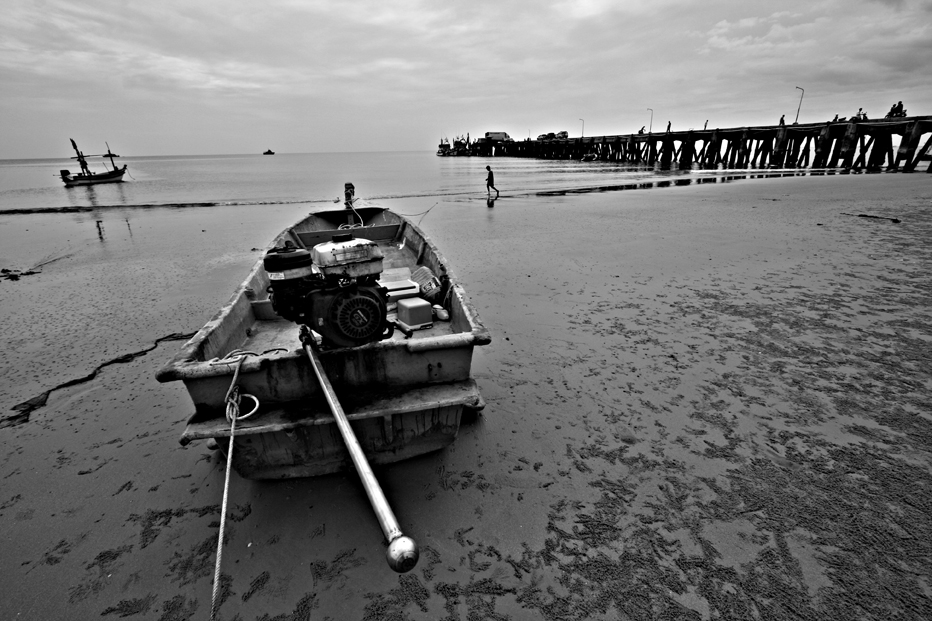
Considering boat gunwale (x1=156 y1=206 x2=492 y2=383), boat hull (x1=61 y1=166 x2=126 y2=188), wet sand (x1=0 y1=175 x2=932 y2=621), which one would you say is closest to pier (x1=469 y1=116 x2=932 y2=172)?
wet sand (x1=0 y1=175 x2=932 y2=621)

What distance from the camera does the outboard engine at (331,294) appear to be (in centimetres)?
→ 309

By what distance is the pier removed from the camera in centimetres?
3088

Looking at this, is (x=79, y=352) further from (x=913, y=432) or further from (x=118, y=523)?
(x=913, y=432)

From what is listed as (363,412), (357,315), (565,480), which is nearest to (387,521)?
(363,412)

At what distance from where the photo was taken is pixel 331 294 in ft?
10.2

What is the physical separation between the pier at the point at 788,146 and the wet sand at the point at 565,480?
34.8 meters

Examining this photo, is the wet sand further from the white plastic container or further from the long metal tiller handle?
the white plastic container

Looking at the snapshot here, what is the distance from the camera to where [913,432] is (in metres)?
3.72

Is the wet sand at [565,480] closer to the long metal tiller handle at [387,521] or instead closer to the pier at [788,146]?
the long metal tiller handle at [387,521]

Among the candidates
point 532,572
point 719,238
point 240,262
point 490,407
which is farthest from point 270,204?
point 532,572

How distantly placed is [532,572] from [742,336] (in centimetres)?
449

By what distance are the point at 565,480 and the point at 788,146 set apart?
49192mm

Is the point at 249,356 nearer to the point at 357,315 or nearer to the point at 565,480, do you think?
the point at 357,315

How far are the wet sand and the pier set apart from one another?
34.8 metres
